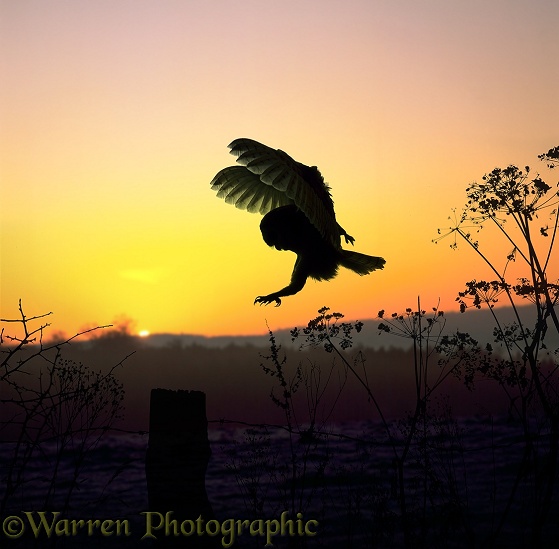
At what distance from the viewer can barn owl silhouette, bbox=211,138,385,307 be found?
18.2ft

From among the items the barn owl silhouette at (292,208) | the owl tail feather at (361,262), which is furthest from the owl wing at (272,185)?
the owl tail feather at (361,262)

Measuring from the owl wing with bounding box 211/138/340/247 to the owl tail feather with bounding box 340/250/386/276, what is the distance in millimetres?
570

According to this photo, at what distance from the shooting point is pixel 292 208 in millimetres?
6492

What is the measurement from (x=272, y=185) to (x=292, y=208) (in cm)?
84

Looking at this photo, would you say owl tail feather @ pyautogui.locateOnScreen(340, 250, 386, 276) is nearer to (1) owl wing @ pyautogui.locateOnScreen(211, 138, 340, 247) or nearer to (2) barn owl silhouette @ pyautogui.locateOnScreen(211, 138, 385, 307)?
(2) barn owl silhouette @ pyautogui.locateOnScreen(211, 138, 385, 307)

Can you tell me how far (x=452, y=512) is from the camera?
17.2 ft

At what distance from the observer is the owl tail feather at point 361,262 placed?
7066 millimetres

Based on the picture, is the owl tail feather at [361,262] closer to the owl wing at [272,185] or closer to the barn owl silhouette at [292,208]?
the barn owl silhouette at [292,208]

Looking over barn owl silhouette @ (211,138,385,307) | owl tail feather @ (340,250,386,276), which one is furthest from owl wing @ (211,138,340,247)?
owl tail feather @ (340,250,386,276)

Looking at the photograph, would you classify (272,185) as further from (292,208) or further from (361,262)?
(361,262)

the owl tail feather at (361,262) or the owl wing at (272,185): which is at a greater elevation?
the owl wing at (272,185)

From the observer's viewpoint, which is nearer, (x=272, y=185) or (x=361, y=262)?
(x=272, y=185)

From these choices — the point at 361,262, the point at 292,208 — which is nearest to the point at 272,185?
the point at 292,208

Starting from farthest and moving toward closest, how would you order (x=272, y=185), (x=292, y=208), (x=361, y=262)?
(x=361, y=262), (x=292, y=208), (x=272, y=185)
